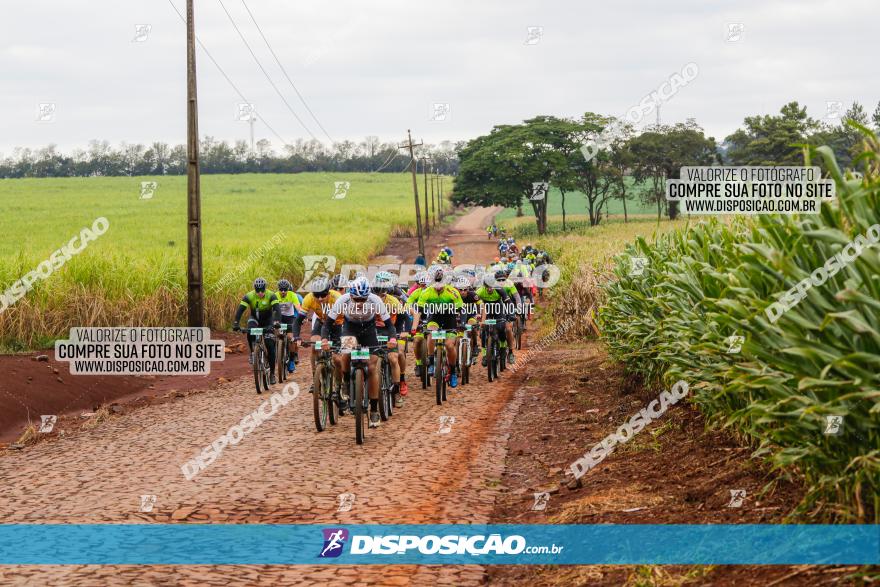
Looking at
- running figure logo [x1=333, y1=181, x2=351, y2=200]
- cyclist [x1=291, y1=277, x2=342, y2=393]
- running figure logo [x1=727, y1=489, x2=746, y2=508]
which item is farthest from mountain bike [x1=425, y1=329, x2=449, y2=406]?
running figure logo [x1=333, y1=181, x2=351, y2=200]

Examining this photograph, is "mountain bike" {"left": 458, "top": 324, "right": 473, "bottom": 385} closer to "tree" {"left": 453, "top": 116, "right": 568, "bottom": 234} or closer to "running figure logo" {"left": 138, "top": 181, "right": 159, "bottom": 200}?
"running figure logo" {"left": 138, "top": 181, "right": 159, "bottom": 200}

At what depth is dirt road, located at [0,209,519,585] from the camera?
264 inches

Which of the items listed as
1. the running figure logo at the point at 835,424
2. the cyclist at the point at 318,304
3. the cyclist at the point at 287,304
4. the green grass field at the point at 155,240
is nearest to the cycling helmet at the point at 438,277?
the cyclist at the point at 318,304

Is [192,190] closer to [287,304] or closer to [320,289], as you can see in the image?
[287,304]

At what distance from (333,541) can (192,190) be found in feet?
47.1

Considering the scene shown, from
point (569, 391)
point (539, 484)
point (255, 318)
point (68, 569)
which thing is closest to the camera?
point (68, 569)

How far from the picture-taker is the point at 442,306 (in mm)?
15344

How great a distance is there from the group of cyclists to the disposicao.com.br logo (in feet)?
15.0

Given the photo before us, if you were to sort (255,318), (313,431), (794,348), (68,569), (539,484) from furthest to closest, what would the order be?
(255,318)
(313,431)
(539,484)
(68,569)
(794,348)

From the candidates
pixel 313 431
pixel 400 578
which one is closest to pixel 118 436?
pixel 313 431

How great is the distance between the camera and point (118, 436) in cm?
1254

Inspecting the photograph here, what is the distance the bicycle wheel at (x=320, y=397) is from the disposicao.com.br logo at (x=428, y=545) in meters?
4.42

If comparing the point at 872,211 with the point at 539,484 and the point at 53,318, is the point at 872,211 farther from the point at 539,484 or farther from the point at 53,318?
the point at 53,318

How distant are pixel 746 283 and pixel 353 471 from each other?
468 centimetres
